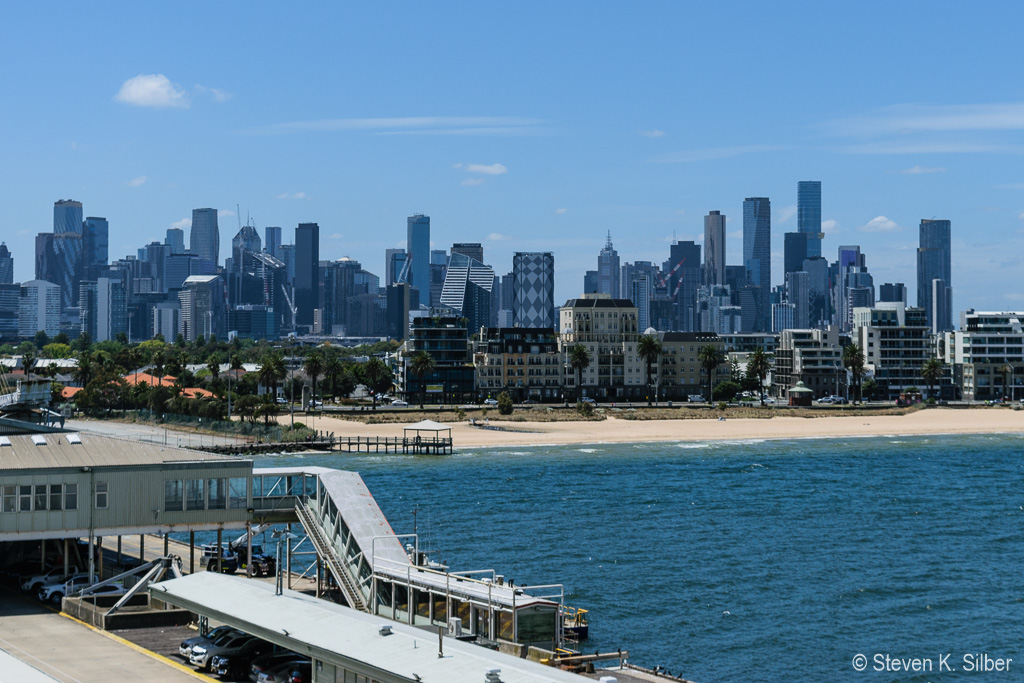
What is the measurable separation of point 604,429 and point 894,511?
7268 cm

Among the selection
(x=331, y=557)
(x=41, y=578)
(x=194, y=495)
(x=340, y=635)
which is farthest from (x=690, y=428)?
(x=340, y=635)

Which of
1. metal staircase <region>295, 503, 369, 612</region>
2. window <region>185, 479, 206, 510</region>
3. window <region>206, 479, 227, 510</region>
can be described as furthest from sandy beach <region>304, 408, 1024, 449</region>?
window <region>185, 479, 206, 510</region>

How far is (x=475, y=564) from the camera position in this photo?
213 ft

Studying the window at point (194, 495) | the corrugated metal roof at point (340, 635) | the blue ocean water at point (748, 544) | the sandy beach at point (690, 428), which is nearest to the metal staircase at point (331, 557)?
the window at point (194, 495)

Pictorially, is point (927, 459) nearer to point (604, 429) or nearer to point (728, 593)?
point (604, 429)

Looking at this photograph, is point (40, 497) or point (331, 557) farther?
point (331, 557)

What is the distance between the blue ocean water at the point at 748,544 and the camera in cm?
5147

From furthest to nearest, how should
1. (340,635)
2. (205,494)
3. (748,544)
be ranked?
1. (748,544)
2. (205,494)
3. (340,635)

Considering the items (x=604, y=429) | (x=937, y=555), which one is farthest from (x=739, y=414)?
(x=937, y=555)

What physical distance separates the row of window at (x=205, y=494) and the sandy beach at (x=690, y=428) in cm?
8566

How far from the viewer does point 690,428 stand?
16325 centimetres

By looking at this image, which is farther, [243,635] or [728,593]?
[728,593]

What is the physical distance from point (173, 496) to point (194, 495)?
2.78 ft

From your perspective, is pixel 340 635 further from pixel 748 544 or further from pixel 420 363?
pixel 420 363
